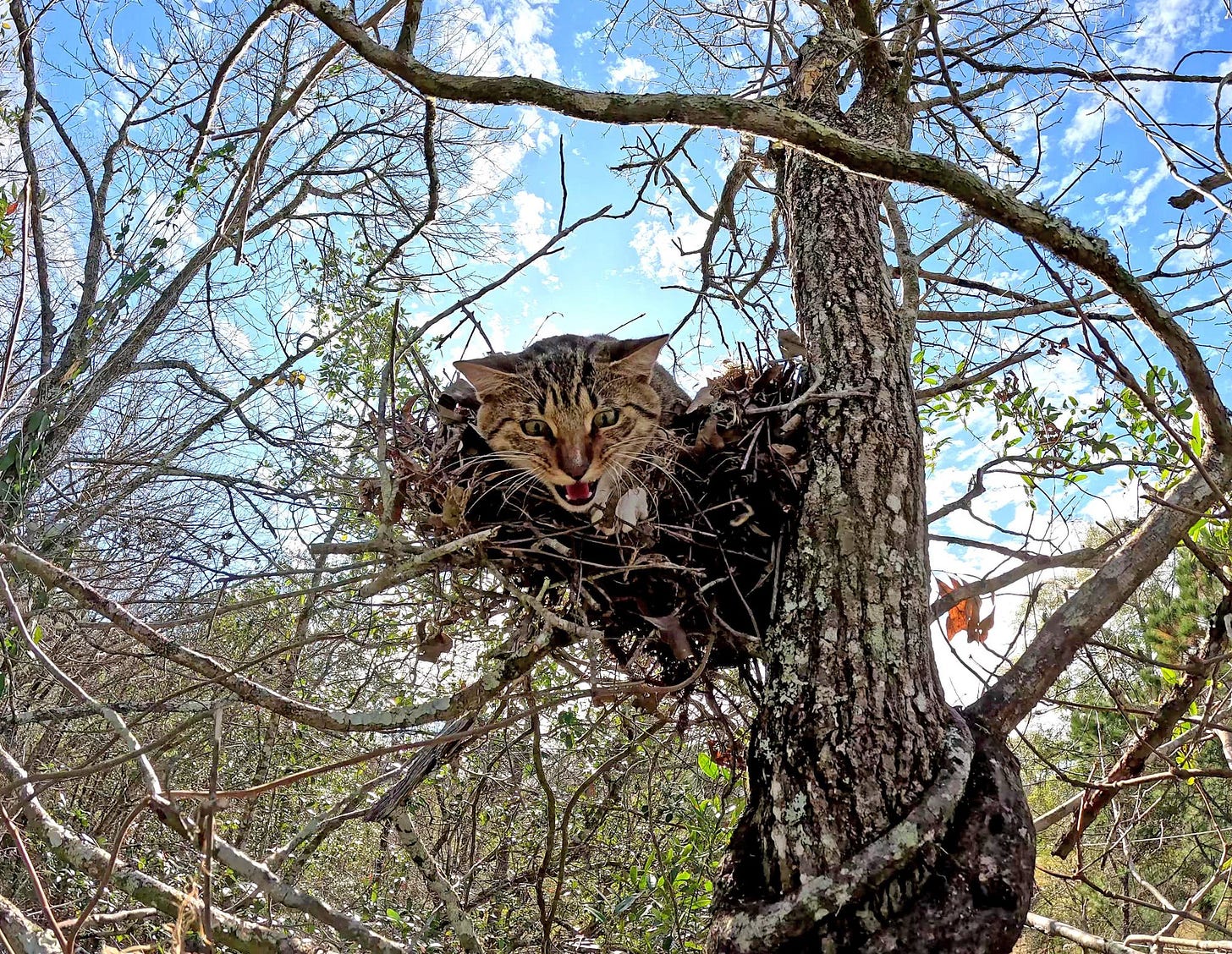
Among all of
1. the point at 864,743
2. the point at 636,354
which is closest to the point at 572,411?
the point at 636,354

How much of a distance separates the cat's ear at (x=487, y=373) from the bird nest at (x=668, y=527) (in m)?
0.26

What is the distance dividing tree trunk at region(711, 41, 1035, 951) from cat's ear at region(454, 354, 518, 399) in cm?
113

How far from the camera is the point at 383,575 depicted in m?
1.63

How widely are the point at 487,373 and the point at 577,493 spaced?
0.60 metres

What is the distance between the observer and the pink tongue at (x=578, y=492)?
2.56m

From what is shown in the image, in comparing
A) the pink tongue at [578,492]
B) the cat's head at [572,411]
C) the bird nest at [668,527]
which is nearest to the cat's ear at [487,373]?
the cat's head at [572,411]

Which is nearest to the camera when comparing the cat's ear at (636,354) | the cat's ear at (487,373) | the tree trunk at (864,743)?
the tree trunk at (864,743)

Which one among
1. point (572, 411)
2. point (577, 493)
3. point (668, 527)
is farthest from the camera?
point (572, 411)

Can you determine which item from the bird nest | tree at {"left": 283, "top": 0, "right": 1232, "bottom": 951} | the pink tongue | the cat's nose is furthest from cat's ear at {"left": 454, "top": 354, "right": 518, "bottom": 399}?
tree at {"left": 283, "top": 0, "right": 1232, "bottom": 951}

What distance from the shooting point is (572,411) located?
2.81 meters

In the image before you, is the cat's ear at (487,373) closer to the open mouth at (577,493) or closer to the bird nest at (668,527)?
the bird nest at (668,527)

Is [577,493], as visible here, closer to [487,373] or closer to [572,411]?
[572,411]

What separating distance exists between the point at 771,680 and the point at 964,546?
1.37 m

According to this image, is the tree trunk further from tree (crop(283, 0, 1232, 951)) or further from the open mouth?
the open mouth
